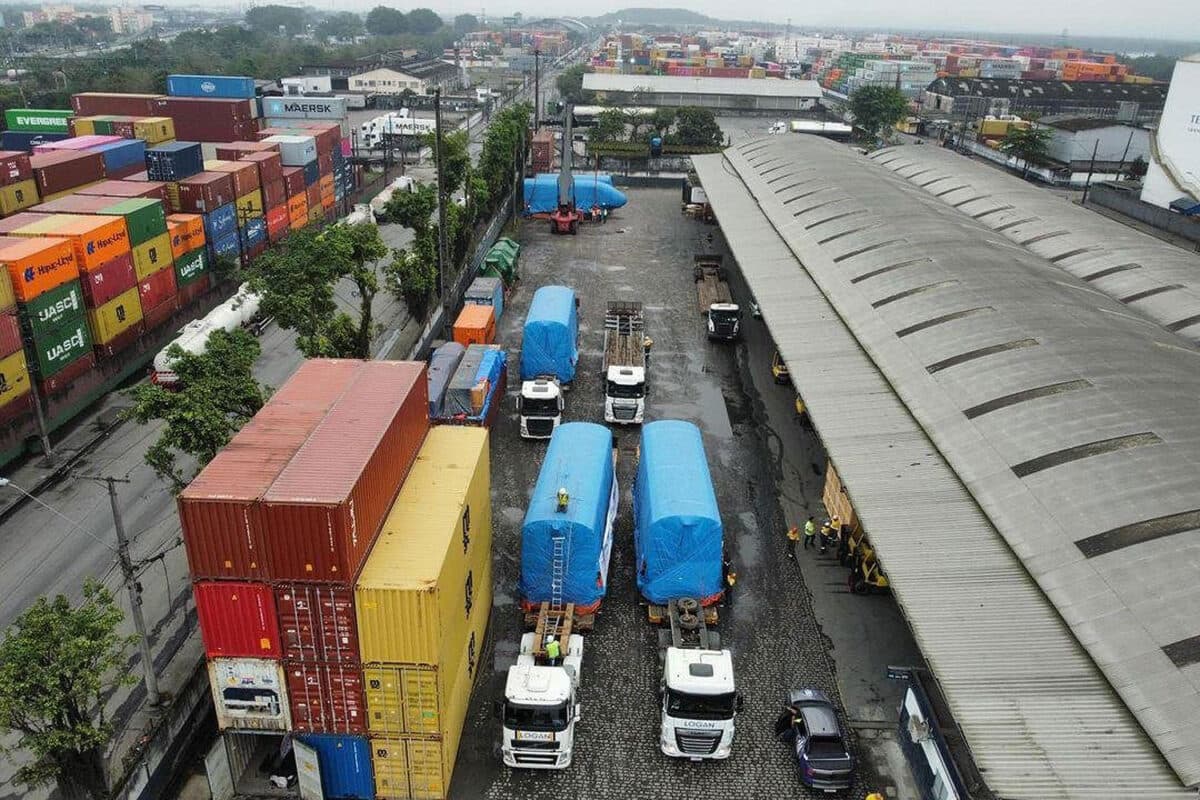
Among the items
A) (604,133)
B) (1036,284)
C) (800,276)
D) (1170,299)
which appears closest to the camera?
(1036,284)

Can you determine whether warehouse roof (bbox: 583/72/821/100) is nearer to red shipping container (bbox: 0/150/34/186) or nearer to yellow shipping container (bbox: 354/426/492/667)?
red shipping container (bbox: 0/150/34/186)

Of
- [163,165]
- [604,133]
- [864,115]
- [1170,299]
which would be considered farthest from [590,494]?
[864,115]

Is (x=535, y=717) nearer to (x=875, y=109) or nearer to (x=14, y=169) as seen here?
(x=14, y=169)

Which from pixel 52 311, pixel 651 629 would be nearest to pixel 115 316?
pixel 52 311

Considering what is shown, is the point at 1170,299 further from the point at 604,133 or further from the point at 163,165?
the point at 604,133

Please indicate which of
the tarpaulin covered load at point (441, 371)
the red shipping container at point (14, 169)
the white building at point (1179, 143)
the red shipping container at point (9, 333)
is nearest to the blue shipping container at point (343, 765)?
the tarpaulin covered load at point (441, 371)

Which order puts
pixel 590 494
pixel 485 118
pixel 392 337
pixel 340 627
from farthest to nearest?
1. pixel 485 118
2. pixel 392 337
3. pixel 590 494
4. pixel 340 627

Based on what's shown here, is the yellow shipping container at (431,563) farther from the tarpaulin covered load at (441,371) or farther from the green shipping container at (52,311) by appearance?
the green shipping container at (52,311)

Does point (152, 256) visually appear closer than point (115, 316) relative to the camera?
No
